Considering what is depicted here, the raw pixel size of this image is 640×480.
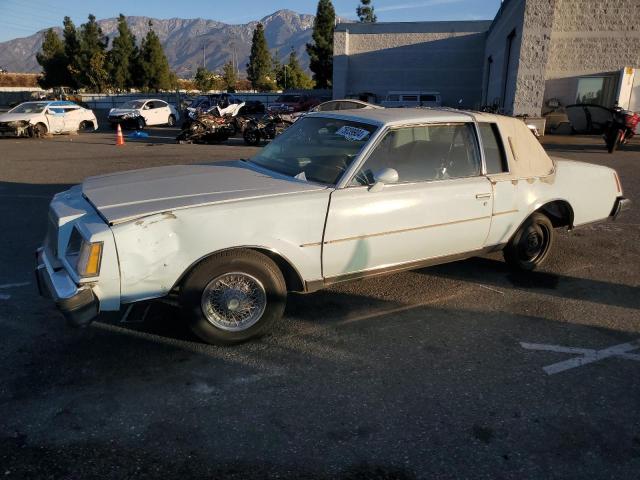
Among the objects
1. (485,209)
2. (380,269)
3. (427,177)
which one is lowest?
(380,269)

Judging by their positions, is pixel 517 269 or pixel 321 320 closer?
pixel 321 320

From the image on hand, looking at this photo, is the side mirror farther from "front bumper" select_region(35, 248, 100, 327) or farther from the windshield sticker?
"front bumper" select_region(35, 248, 100, 327)

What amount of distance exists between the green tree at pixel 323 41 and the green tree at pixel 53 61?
1010 inches

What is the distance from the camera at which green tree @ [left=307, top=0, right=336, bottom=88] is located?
51.1m

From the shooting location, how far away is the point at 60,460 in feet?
7.80

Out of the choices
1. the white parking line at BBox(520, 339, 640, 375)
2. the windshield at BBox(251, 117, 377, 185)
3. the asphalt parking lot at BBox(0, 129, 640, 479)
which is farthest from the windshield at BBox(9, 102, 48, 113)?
the white parking line at BBox(520, 339, 640, 375)

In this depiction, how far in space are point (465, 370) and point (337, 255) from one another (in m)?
1.16

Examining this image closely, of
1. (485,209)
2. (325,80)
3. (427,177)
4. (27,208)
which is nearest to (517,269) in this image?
(485,209)

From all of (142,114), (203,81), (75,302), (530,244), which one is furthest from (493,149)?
(203,81)

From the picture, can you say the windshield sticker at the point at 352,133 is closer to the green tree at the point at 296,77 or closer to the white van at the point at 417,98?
the white van at the point at 417,98

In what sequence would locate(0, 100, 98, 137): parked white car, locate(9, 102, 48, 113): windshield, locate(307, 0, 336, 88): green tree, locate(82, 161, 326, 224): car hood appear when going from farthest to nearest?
locate(307, 0, 336, 88): green tree, locate(9, 102, 48, 113): windshield, locate(0, 100, 98, 137): parked white car, locate(82, 161, 326, 224): car hood

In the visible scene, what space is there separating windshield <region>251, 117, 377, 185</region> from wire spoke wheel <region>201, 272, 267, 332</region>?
959 millimetres

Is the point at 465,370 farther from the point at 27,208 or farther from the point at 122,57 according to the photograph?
the point at 122,57

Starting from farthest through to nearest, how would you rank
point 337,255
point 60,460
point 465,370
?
point 337,255
point 465,370
point 60,460
